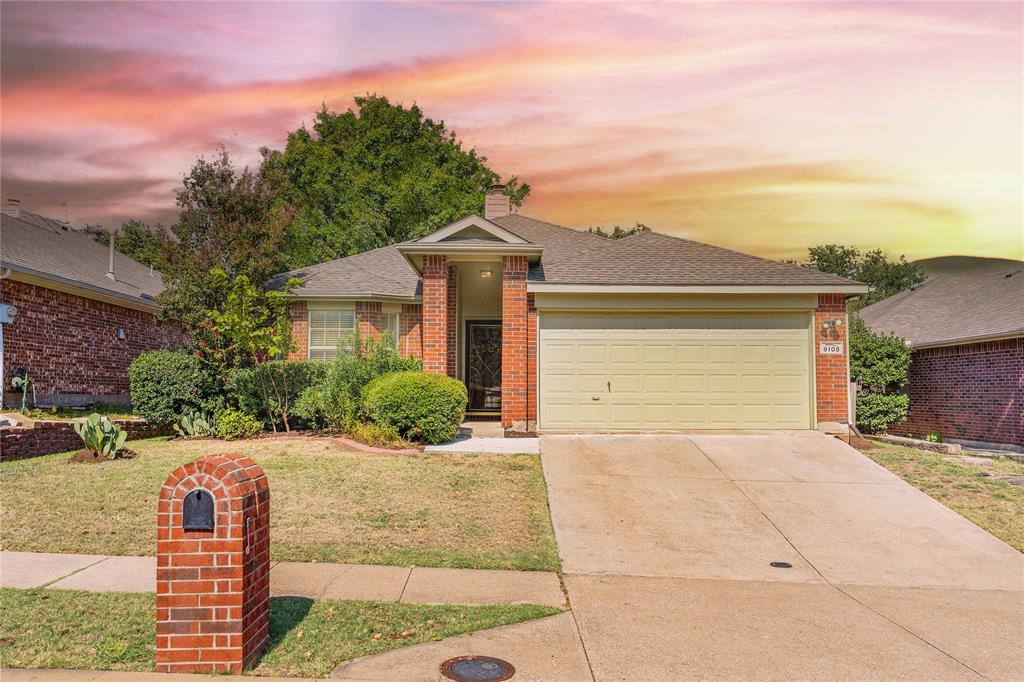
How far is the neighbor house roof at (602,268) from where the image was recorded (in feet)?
49.0

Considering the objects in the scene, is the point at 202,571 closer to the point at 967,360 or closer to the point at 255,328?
the point at 255,328

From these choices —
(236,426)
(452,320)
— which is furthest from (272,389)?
(452,320)

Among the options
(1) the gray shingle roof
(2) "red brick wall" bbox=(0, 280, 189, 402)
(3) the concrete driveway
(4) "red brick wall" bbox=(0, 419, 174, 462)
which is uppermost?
(1) the gray shingle roof

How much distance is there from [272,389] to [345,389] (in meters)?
2.08

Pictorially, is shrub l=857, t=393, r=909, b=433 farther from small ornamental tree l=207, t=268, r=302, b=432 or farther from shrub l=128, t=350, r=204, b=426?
shrub l=128, t=350, r=204, b=426

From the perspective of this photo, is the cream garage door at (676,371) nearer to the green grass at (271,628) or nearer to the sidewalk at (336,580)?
the sidewalk at (336,580)

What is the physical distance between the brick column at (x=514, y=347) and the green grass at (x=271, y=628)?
8.74 meters

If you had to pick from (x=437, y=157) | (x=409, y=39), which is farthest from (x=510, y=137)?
(x=437, y=157)

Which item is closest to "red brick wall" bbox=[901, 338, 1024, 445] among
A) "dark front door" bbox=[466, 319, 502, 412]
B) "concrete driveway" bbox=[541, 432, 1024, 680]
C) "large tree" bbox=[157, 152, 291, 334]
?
"concrete driveway" bbox=[541, 432, 1024, 680]

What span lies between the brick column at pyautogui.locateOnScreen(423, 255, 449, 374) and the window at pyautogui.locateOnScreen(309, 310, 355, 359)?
2928mm

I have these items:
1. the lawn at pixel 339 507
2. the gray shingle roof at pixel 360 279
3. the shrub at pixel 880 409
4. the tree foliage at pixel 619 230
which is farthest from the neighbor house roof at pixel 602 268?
the tree foliage at pixel 619 230

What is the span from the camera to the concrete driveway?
523 cm

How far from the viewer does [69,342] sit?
16.1 meters

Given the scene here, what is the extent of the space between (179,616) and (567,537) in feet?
15.7
